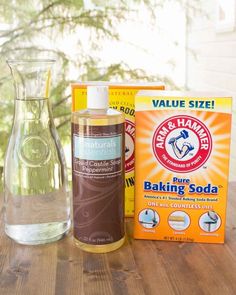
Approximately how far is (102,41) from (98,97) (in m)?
2.15

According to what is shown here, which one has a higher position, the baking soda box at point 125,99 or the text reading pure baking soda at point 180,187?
the baking soda box at point 125,99

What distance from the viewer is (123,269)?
531 millimetres

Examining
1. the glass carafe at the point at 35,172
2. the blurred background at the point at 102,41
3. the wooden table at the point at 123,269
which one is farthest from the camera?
the blurred background at the point at 102,41

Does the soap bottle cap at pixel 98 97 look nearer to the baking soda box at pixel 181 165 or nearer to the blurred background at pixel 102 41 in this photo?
the baking soda box at pixel 181 165

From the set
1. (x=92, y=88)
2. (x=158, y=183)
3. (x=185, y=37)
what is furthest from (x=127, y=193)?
(x=185, y=37)

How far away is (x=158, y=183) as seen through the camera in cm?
59

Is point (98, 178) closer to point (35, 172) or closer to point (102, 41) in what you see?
point (35, 172)

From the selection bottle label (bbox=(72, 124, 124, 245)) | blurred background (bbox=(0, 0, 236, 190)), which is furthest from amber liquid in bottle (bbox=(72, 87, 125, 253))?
blurred background (bbox=(0, 0, 236, 190))

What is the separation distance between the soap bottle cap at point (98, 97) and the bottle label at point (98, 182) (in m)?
0.03

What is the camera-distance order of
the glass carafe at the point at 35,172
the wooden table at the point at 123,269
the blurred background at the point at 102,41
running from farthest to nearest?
1. the blurred background at the point at 102,41
2. the glass carafe at the point at 35,172
3. the wooden table at the point at 123,269

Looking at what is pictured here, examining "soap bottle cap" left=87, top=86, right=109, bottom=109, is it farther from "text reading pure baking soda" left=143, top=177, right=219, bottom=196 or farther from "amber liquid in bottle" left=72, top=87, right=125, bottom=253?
"text reading pure baking soda" left=143, top=177, right=219, bottom=196

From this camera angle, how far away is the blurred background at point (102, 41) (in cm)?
247

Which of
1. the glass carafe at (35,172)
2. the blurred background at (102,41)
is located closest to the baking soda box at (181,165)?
the glass carafe at (35,172)

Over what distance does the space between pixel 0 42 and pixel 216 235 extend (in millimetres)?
2211
